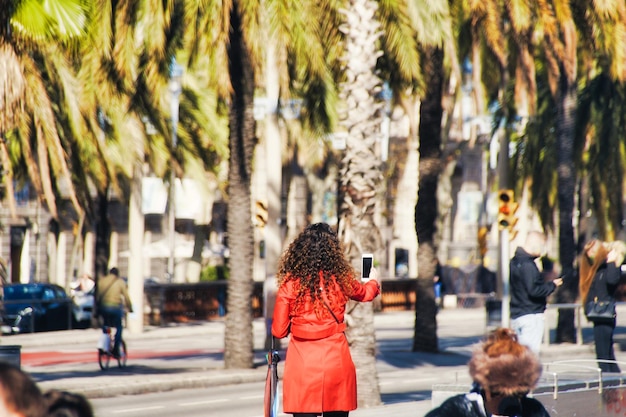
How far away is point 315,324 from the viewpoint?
7.43 metres

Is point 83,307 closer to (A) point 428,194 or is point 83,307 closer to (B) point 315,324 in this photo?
(A) point 428,194

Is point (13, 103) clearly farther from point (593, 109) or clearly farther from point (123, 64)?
point (593, 109)

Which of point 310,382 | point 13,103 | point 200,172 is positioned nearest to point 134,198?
point 200,172

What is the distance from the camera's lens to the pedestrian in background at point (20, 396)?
3250mm

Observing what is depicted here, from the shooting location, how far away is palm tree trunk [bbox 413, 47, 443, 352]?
2133cm

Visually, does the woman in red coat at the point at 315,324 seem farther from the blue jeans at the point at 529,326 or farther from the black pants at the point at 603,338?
the black pants at the point at 603,338

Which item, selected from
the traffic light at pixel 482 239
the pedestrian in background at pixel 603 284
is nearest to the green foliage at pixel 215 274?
the traffic light at pixel 482 239

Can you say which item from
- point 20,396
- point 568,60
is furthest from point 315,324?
point 568,60

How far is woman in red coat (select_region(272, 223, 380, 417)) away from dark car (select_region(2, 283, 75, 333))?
73.6ft

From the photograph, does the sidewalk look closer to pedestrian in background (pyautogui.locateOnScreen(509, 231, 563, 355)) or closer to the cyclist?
the cyclist

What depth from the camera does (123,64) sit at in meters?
17.4

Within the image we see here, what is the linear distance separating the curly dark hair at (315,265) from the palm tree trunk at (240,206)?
10.9 meters

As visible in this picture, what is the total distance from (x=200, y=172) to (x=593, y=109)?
10058mm

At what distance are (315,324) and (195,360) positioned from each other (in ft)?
46.0
